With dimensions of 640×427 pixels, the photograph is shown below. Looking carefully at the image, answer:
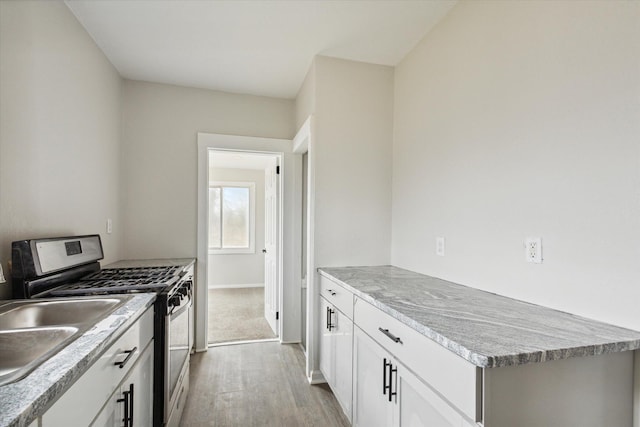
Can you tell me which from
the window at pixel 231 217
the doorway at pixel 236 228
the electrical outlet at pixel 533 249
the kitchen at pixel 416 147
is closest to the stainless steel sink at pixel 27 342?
the kitchen at pixel 416 147

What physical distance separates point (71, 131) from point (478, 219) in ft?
8.46

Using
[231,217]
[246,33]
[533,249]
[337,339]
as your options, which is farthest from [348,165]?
[231,217]

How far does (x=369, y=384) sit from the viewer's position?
1.67 m

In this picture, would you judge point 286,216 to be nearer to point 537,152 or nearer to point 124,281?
point 124,281

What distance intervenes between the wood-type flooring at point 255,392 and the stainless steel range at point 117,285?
23 cm

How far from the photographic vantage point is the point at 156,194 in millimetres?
3035

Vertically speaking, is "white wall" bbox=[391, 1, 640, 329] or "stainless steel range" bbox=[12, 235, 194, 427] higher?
"white wall" bbox=[391, 1, 640, 329]

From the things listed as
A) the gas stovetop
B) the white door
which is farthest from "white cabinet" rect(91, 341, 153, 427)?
the white door

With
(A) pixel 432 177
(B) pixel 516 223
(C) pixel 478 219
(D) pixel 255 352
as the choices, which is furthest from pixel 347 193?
(D) pixel 255 352

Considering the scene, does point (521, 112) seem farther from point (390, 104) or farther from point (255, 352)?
point (255, 352)

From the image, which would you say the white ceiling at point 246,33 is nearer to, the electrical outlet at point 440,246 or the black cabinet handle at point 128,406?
the electrical outlet at point 440,246

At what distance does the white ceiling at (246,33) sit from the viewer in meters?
1.98

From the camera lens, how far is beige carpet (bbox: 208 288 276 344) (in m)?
3.54

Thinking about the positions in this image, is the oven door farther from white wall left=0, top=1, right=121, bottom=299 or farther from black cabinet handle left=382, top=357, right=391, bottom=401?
black cabinet handle left=382, top=357, right=391, bottom=401
